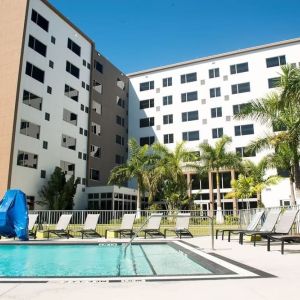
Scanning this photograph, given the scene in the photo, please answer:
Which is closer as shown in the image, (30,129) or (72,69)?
(30,129)

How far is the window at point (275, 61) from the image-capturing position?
4144 centimetres

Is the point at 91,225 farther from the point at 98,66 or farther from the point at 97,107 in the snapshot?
the point at 98,66

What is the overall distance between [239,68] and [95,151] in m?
21.2

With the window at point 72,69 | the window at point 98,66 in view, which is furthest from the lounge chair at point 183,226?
the window at point 98,66

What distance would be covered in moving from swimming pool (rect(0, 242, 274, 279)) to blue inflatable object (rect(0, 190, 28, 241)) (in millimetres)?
1221

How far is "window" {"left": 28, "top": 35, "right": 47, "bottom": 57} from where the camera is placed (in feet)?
108

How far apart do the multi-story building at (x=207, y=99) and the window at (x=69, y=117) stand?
1190cm

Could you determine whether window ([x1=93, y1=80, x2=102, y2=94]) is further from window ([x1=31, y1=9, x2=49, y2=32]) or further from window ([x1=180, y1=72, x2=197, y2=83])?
window ([x1=180, y1=72, x2=197, y2=83])

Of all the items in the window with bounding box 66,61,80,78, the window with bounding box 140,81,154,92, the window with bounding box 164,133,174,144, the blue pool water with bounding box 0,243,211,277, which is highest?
the window with bounding box 140,81,154,92

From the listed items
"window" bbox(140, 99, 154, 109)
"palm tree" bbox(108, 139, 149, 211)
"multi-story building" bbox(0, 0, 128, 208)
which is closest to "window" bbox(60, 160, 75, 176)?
"multi-story building" bbox(0, 0, 128, 208)

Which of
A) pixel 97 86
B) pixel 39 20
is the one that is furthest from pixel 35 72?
pixel 97 86

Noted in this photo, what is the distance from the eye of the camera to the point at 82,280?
5.79 m

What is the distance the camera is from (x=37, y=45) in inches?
1330

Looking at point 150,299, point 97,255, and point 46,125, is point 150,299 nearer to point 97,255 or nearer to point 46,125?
point 97,255
